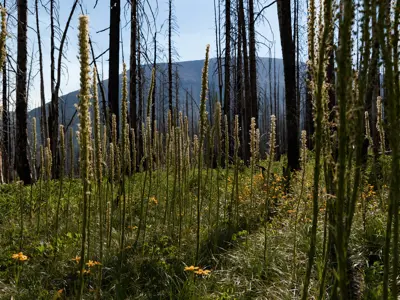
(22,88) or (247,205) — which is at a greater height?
(22,88)

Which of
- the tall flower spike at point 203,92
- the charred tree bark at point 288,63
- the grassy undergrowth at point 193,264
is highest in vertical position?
the charred tree bark at point 288,63

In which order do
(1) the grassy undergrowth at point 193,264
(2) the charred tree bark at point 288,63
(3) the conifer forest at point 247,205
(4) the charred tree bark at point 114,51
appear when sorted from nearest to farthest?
1. (3) the conifer forest at point 247,205
2. (1) the grassy undergrowth at point 193,264
3. (2) the charred tree bark at point 288,63
4. (4) the charred tree bark at point 114,51

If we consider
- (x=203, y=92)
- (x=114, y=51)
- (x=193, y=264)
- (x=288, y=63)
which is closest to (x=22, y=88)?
(x=114, y=51)

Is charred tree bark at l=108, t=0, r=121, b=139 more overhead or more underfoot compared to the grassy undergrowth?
more overhead

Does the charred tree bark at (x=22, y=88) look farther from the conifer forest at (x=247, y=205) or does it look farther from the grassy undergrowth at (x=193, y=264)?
the grassy undergrowth at (x=193, y=264)

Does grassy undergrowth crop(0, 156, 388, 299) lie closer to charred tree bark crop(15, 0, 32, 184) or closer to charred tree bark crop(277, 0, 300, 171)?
charred tree bark crop(277, 0, 300, 171)

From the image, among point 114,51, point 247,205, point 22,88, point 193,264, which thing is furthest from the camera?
→ point 22,88

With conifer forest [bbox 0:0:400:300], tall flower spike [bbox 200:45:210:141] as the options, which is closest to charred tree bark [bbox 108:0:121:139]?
conifer forest [bbox 0:0:400:300]

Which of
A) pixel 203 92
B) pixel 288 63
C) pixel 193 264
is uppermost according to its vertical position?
pixel 288 63

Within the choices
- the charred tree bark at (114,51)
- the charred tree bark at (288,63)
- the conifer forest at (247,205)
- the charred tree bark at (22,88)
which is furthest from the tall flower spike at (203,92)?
the charred tree bark at (22,88)

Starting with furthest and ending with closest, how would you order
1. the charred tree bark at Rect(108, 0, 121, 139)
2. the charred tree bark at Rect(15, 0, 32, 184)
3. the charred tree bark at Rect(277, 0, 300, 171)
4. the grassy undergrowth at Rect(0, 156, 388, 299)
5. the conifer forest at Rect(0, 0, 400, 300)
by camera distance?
the charred tree bark at Rect(15, 0, 32, 184) < the charred tree bark at Rect(108, 0, 121, 139) < the charred tree bark at Rect(277, 0, 300, 171) < the grassy undergrowth at Rect(0, 156, 388, 299) < the conifer forest at Rect(0, 0, 400, 300)

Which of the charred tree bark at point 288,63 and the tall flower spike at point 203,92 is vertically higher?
the charred tree bark at point 288,63

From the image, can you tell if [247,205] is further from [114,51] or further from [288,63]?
[114,51]

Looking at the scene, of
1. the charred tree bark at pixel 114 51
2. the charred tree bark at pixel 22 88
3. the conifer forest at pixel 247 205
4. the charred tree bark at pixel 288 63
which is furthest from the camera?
the charred tree bark at pixel 22 88
